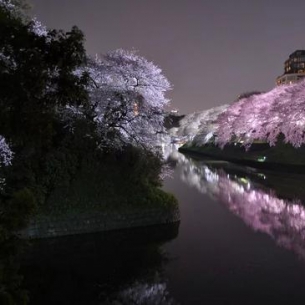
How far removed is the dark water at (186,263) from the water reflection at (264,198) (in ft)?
0.29

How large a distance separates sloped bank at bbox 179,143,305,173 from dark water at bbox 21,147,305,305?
2343 centimetres

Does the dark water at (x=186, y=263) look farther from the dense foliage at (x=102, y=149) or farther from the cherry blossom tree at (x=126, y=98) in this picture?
the cherry blossom tree at (x=126, y=98)

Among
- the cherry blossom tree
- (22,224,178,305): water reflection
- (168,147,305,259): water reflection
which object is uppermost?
the cherry blossom tree

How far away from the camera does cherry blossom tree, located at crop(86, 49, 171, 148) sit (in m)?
20.0

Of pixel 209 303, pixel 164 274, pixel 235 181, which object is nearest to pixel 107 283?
pixel 164 274

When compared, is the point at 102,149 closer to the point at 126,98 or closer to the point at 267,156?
the point at 126,98

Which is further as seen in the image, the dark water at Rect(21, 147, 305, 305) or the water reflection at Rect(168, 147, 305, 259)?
the water reflection at Rect(168, 147, 305, 259)

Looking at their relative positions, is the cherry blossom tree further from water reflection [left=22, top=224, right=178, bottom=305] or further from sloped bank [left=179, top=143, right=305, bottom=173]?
sloped bank [left=179, top=143, right=305, bottom=173]

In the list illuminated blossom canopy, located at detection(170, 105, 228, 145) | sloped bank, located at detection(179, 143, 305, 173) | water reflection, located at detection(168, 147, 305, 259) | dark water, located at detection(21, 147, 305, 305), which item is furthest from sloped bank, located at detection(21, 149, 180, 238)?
illuminated blossom canopy, located at detection(170, 105, 228, 145)

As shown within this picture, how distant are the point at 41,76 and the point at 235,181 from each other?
31.4 metres

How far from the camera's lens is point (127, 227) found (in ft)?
61.5

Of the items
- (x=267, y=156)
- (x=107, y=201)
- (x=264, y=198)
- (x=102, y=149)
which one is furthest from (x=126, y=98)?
(x=267, y=156)

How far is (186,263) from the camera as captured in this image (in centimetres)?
1442

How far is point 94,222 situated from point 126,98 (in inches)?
247
